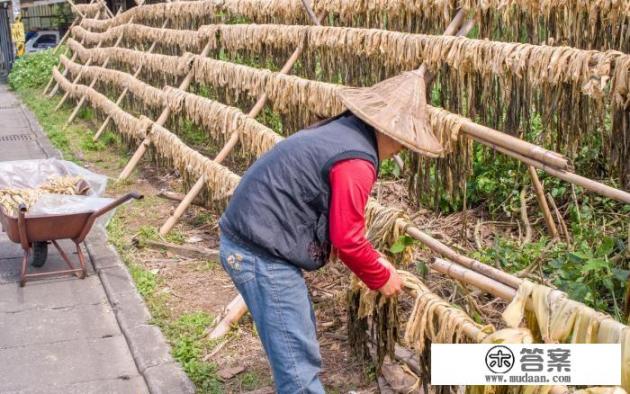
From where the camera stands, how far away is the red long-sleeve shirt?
136 inches

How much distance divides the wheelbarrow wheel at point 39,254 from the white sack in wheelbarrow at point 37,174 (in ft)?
2.10

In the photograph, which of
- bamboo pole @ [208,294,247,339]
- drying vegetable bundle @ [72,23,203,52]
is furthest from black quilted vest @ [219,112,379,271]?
drying vegetable bundle @ [72,23,203,52]

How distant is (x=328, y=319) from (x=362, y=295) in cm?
129

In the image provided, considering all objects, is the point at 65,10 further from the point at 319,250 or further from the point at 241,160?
the point at 319,250

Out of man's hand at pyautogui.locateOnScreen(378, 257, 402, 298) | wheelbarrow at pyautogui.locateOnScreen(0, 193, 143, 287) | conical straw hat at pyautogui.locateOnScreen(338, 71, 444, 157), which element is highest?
conical straw hat at pyautogui.locateOnScreen(338, 71, 444, 157)

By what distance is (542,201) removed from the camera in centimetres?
574

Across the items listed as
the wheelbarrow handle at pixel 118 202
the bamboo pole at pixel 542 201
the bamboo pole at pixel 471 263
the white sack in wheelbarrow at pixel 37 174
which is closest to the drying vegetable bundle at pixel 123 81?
the white sack in wheelbarrow at pixel 37 174

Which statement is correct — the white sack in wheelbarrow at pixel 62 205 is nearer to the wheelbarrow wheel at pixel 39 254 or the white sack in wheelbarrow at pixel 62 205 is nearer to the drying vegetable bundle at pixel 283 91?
the wheelbarrow wheel at pixel 39 254

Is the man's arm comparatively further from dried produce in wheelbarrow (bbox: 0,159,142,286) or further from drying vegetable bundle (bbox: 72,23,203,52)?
drying vegetable bundle (bbox: 72,23,203,52)

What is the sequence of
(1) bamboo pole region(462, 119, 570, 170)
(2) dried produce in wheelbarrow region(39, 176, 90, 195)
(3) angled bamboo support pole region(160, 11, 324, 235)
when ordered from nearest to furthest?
(1) bamboo pole region(462, 119, 570, 170) < (2) dried produce in wheelbarrow region(39, 176, 90, 195) < (3) angled bamboo support pole region(160, 11, 324, 235)

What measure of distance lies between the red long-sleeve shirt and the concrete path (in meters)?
2.12

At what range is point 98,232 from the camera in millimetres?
8633

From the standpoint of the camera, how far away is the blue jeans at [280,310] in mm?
3783

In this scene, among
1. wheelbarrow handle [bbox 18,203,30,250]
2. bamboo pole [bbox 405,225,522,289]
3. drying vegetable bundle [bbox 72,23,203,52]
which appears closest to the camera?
bamboo pole [bbox 405,225,522,289]
